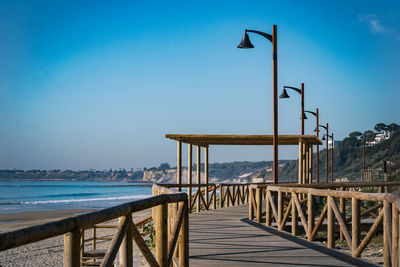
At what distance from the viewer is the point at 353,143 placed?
122125 millimetres

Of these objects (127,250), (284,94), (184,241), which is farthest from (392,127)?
(127,250)

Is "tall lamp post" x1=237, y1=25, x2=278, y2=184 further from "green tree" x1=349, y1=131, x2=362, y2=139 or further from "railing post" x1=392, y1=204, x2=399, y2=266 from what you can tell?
"green tree" x1=349, y1=131, x2=362, y2=139

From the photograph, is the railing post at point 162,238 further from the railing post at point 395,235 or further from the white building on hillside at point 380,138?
the white building on hillside at point 380,138

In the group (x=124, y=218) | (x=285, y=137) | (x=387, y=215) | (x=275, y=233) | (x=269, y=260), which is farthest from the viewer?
(x=285, y=137)

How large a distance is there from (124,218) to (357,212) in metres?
4.21

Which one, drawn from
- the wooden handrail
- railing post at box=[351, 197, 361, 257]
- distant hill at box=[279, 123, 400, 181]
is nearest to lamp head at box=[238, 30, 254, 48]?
railing post at box=[351, 197, 361, 257]

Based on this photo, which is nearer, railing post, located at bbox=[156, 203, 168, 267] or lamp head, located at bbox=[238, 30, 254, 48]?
railing post, located at bbox=[156, 203, 168, 267]

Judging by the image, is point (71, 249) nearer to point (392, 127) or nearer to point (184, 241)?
point (184, 241)

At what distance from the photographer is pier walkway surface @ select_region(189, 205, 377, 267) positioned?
648 centimetres

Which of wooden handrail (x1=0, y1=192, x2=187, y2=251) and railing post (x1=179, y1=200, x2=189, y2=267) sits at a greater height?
wooden handrail (x1=0, y1=192, x2=187, y2=251)

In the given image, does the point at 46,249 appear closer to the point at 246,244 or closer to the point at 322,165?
the point at 246,244

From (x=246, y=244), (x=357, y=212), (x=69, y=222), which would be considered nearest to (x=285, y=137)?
(x=246, y=244)

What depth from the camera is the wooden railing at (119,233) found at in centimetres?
223

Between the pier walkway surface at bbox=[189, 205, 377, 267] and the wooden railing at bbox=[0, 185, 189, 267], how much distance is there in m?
1.42
